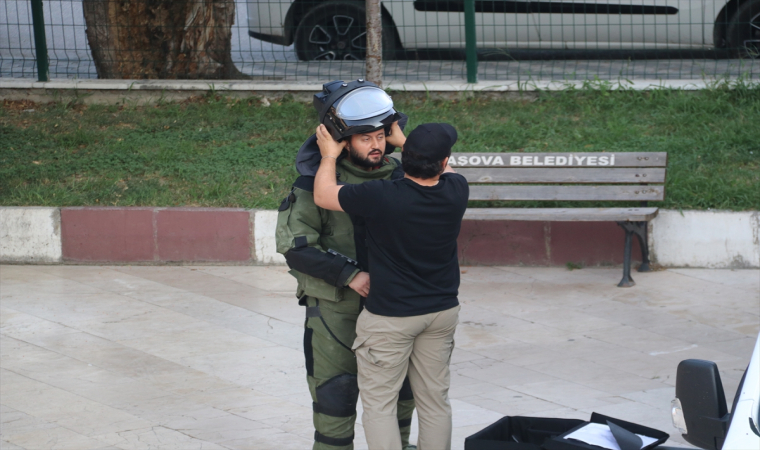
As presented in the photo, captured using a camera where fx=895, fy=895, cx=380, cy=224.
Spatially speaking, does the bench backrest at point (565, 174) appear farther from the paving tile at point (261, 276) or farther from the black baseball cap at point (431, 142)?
the black baseball cap at point (431, 142)

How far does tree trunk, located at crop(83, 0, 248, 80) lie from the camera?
31.1 feet

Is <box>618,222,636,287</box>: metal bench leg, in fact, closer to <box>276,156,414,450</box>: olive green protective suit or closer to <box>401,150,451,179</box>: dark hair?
<box>276,156,414,450</box>: olive green protective suit

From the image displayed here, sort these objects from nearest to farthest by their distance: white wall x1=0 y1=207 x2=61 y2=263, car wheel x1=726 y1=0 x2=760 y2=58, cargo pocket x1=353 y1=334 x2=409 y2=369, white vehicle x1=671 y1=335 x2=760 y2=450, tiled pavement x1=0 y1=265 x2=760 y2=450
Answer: white vehicle x1=671 y1=335 x2=760 y2=450, cargo pocket x1=353 y1=334 x2=409 y2=369, tiled pavement x1=0 y1=265 x2=760 y2=450, white wall x1=0 y1=207 x2=61 y2=263, car wheel x1=726 y1=0 x2=760 y2=58

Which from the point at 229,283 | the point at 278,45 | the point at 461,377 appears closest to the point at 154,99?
the point at 278,45

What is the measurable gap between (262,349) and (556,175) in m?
2.67

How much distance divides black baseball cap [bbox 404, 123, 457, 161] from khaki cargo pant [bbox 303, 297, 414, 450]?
712mm

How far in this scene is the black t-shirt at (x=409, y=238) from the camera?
3.16 meters

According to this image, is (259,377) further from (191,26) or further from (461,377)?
(191,26)

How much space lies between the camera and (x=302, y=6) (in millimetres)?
9664

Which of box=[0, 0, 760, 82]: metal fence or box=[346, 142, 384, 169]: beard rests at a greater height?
box=[0, 0, 760, 82]: metal fence

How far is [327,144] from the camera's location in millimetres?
3367

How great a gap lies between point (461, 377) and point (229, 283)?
234 centimetres

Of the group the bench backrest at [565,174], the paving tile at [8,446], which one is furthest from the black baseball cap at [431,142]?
the bench backrest at [565,174]

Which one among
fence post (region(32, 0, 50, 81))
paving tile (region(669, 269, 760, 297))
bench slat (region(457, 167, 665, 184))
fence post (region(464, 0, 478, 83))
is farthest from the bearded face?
fence post (region(32, 0, 50, 81))
